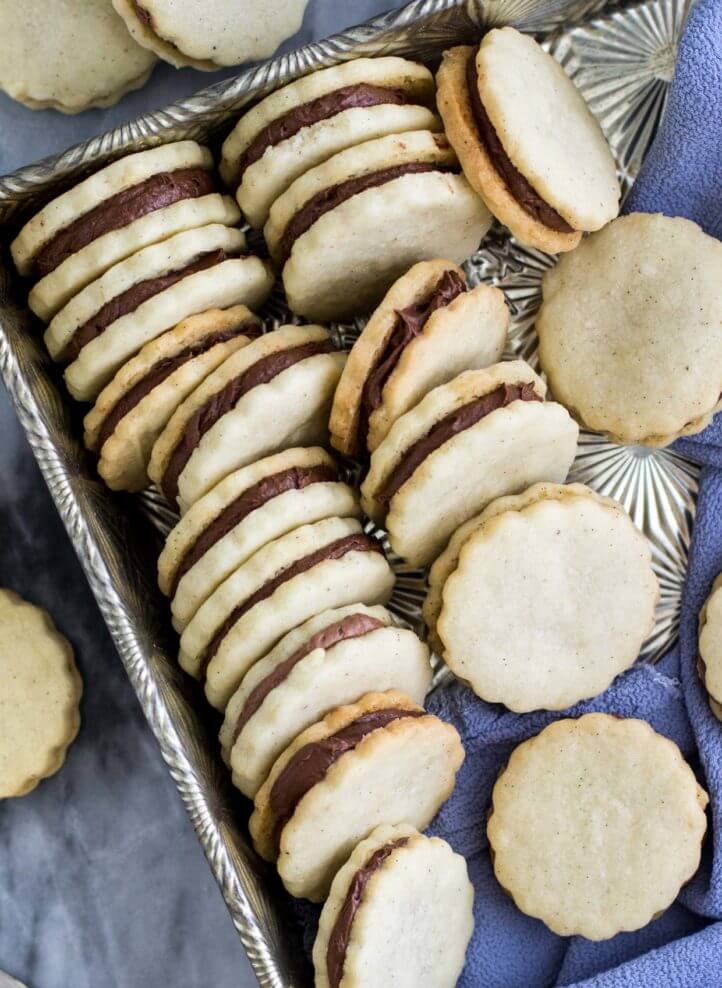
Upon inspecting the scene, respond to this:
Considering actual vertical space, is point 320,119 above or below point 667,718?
above

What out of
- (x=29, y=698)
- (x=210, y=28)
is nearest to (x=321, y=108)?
(x=210, y=28)

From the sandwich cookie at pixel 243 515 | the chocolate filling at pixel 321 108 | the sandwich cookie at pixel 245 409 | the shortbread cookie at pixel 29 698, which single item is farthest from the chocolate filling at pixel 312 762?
the chocolate filling at pixel 321 108

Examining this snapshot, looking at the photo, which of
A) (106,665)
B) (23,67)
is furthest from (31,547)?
→ (23,67)

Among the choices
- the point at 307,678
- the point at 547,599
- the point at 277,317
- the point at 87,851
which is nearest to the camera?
the point at 307,678

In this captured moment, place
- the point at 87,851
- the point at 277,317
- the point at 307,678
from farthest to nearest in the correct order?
the point at 87,851 → the point at 277,317 → the point at 307,678

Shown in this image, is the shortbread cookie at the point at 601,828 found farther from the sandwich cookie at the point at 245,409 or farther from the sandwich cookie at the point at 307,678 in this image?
the sandwich cookie at the point at 245,409

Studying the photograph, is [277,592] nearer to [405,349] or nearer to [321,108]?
[405,349]

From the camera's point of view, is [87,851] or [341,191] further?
[87,851]
